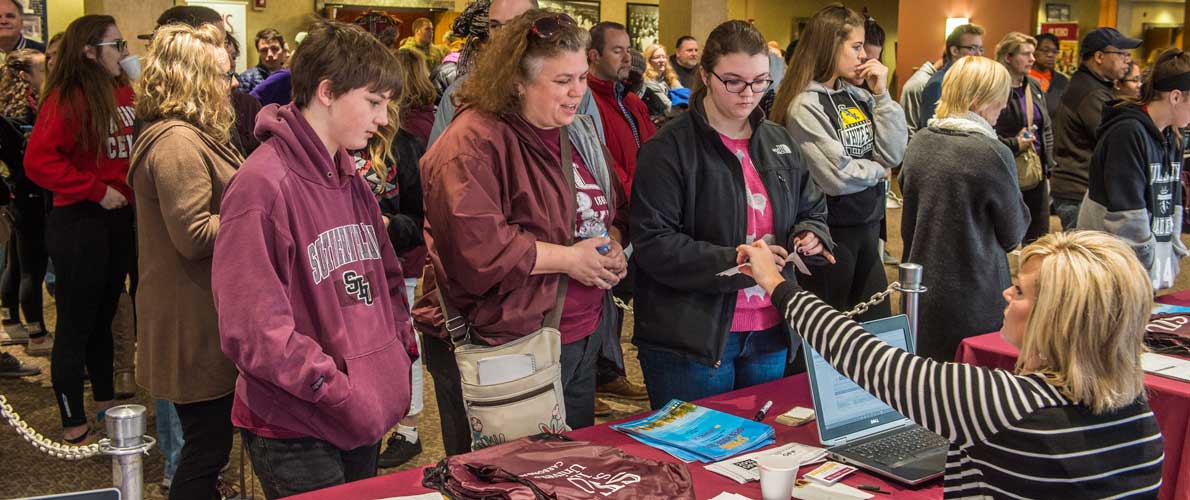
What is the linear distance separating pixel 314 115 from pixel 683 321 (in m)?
1.06

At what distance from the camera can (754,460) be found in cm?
207

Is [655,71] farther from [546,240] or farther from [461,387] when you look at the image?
[461,387]

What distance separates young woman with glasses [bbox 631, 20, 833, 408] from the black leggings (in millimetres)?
3409

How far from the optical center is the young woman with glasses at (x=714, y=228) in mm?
2578

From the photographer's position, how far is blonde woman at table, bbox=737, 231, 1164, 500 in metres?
1.66

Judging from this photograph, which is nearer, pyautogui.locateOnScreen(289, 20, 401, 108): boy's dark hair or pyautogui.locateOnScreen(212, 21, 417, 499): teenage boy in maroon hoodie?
pyautogui.locateOnScreen(212, 21, 417, 499): teenage boy in maroon hoodie

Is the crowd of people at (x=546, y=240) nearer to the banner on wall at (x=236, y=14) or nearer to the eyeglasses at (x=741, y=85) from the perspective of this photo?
the eyeglasses at (x=741, y=85)

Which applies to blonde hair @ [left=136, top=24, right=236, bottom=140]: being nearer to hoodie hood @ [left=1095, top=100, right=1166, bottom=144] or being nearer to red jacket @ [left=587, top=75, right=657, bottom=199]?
red jacket @ [left=587, top=75, right=657, bottom=199]

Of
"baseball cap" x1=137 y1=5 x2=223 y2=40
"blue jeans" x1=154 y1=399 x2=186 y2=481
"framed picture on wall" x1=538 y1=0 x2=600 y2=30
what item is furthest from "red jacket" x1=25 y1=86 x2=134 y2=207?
"framed picture on wall" x1=538 y1=0 x2=600 y2=30

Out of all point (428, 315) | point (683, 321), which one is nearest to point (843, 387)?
point (683, 321)

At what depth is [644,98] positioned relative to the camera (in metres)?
5.63

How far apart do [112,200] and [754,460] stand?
250 centimetres

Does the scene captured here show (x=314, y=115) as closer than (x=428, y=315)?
Yes

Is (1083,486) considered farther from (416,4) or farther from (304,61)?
(416,4)
